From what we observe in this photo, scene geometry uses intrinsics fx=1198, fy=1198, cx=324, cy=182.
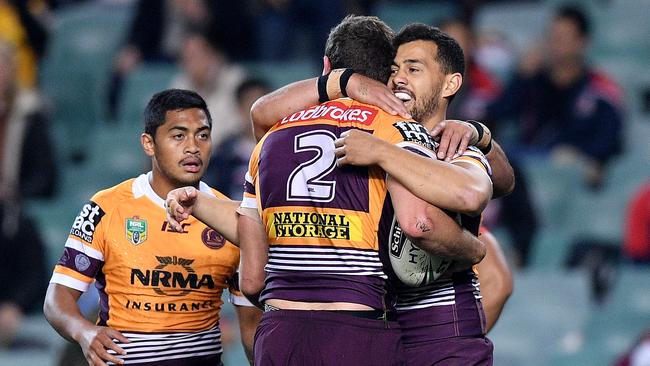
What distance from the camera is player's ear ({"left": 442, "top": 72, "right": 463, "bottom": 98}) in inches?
193

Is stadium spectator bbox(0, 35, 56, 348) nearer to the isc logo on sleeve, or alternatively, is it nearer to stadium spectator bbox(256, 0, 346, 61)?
stadium spectator bbox(256, 0, 346, 61)

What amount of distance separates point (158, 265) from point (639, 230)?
5.30 m

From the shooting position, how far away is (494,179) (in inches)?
201

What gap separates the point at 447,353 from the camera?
473 cm

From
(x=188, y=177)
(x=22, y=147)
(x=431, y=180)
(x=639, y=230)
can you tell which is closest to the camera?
(x=431, y=180)

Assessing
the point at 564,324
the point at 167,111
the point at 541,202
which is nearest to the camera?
the point at 167,111

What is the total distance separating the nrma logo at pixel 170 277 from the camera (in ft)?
17.5

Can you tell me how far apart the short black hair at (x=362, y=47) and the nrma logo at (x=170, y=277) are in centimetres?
124

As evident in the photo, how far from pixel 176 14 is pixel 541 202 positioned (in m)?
4.10

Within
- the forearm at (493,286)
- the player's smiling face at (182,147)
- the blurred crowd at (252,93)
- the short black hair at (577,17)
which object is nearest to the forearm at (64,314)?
the player's smiling face at (182,147)

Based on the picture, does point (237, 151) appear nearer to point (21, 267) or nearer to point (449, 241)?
point (21, 267)

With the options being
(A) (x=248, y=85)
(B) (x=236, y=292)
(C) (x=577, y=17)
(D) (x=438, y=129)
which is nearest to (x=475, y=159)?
(D) (x=438, y=129)

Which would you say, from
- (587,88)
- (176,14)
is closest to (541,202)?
(587,88)

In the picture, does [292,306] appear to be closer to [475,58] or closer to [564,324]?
[564,324]
